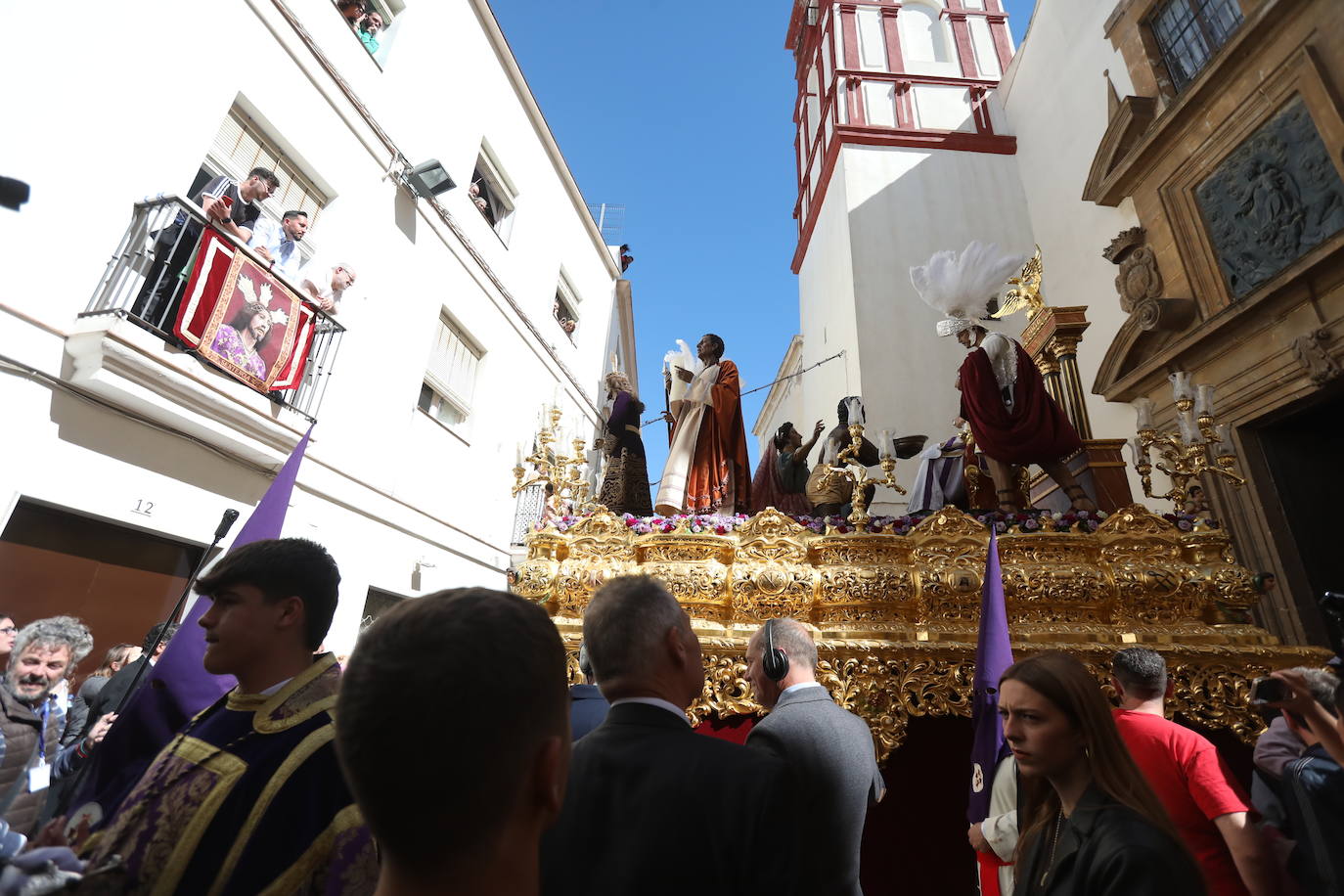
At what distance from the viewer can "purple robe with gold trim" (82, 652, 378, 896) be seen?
3.52ft

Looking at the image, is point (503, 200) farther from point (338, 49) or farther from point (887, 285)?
point (887, 285)

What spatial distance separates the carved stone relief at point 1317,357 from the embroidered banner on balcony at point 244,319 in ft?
26.7

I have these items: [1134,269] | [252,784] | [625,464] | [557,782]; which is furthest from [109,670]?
[1134,269]

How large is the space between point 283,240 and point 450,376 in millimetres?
2745

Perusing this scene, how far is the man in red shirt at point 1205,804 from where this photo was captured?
6.08ft

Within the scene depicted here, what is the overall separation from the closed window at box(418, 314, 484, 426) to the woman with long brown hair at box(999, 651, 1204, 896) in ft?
24.3

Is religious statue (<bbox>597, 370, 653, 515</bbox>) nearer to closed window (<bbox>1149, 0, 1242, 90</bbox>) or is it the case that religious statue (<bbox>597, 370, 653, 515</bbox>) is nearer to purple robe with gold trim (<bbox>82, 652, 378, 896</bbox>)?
purple robe with gold trim (<bbox>82, 652, 378, 896</bbox>)

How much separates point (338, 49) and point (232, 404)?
4225mm

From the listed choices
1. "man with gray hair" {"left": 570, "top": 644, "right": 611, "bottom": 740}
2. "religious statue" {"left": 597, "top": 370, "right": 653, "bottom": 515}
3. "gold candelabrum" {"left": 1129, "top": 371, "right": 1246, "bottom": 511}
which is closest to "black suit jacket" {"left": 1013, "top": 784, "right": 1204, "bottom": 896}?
"man with gray hair" {"left": 570, "top": 644, "right": 611, "bottom": 740}

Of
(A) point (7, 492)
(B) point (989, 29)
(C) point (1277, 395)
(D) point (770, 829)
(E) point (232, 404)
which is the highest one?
(B) point (989, 29)

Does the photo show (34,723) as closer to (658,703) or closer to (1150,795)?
(658,703)

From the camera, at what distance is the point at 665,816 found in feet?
3.96

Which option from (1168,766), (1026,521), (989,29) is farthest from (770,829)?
(989,29)

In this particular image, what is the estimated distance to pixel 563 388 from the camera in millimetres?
10695
